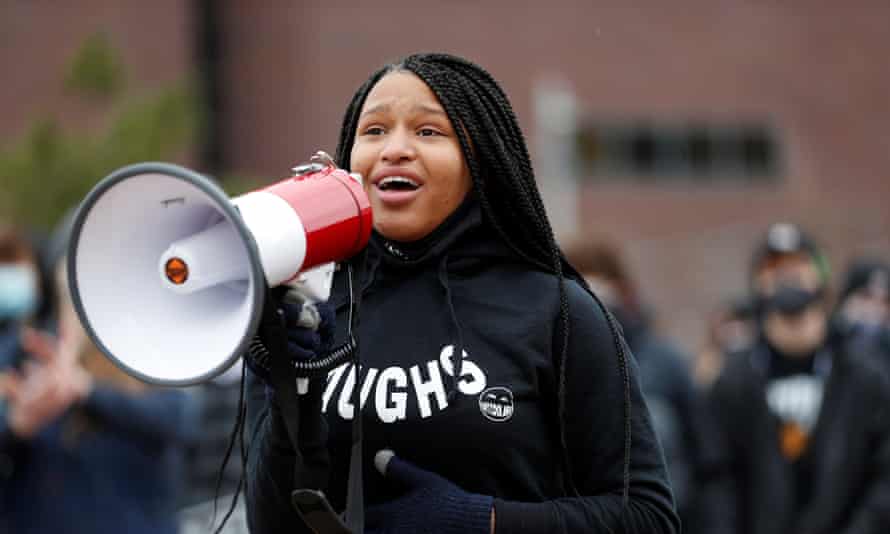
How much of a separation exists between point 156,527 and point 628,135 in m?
29.0

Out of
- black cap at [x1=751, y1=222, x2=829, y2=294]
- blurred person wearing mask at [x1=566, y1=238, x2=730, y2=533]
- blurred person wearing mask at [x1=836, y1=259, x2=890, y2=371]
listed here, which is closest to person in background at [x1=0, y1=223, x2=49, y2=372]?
blurred person wearing mask at [x1=566, y1=238, x2=730, y2=533]

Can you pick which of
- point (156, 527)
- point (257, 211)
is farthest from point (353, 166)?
point (156, 527)

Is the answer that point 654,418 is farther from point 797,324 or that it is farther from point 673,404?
point 673,404

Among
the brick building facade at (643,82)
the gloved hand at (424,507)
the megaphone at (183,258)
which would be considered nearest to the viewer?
the megaphone at (183,258)

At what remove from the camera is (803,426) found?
6.66 metres

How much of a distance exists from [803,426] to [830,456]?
0.62 feet

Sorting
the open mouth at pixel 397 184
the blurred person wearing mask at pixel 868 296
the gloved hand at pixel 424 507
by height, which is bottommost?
the blurred person wearing mask at pixel 868 296

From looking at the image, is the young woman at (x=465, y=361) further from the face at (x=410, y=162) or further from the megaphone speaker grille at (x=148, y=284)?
the megaphone speaker grille at (x=148, y=284)

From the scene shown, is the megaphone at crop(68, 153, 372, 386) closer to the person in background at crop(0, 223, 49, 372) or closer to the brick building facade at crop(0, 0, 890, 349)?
the person in background at crop(0, 223, 49, 372)

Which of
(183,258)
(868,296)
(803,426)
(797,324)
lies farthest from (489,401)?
(868,296)

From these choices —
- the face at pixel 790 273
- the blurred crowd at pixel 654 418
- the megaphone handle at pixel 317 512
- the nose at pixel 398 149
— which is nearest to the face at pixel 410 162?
the nose at pixel 398 149

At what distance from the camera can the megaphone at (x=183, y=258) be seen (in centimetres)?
246

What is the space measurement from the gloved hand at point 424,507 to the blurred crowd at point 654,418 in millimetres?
2400

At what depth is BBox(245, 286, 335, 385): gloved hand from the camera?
8.21 feet
